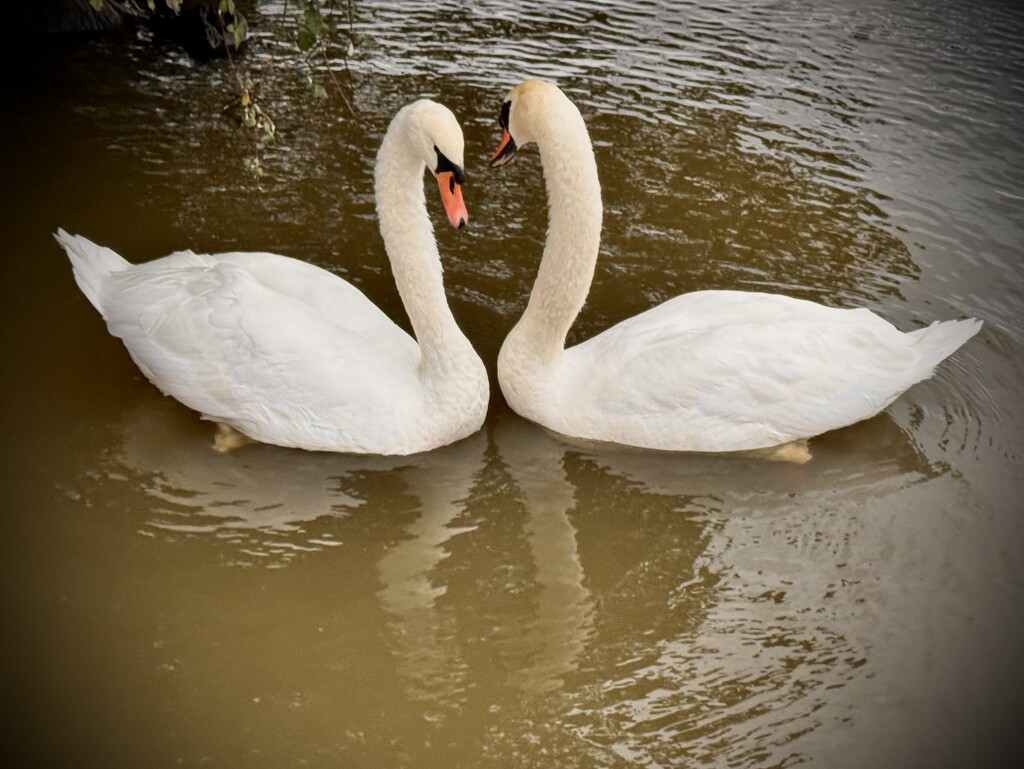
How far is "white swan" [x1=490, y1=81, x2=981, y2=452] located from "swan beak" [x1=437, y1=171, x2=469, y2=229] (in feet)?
1.27

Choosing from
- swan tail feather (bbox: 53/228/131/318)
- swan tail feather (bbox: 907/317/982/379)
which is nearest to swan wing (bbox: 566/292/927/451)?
swan tail feather (bbox: 907/317/982/379)

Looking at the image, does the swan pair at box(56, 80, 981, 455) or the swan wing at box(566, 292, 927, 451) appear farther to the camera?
the swan wing at box(566, 292, 927, 451)

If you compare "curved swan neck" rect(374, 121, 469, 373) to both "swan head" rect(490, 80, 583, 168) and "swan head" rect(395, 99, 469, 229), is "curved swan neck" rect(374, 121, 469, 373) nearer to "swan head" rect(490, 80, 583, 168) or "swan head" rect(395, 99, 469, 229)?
"swan head" rect(395, 99, 469, 229)

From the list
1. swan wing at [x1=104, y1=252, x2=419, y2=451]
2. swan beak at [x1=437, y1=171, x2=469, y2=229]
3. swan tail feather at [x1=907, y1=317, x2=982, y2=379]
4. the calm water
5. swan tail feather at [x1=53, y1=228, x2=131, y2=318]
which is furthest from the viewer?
swan tail feather at [x1=53, y1=228, x2=131, y2=318]

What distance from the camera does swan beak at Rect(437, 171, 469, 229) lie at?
16.5 ft

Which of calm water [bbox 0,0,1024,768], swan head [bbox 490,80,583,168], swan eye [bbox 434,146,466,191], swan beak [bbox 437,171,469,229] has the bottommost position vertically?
calm water [bbox 0,0,1024,768]

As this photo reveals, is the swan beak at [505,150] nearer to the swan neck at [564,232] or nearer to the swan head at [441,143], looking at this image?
the swan neck at [564,232]

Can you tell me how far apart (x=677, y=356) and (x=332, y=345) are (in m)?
1.78

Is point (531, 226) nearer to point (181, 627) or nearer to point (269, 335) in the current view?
point (269, 335)

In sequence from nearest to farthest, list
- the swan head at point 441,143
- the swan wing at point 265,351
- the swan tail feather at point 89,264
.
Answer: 1. the swan head at point 441,143
2. the swan wing at point 265,351
3. the swan tail feather at point 89,264

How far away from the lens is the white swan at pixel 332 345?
16.8 ft

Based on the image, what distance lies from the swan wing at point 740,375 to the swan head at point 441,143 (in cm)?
114

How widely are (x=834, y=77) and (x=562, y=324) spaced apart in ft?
18.4

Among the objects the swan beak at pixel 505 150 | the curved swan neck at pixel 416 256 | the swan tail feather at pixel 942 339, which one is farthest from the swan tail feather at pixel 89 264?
the swan tail feather at pixel 942 339
